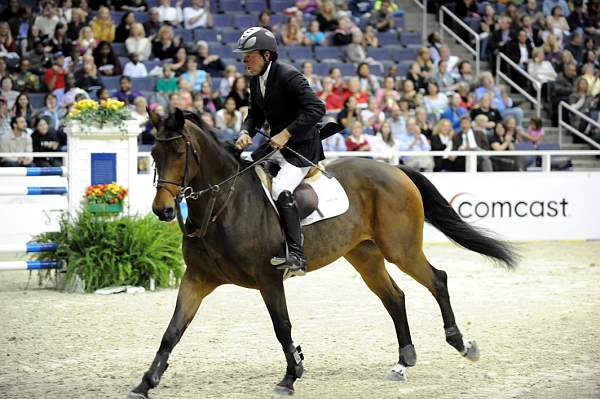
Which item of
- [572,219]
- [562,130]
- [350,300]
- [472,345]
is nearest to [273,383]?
[472,345]

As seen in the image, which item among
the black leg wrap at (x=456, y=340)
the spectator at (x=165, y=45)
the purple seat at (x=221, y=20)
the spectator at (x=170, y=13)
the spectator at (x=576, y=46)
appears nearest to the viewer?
Answer: the black leg wrap at (x=456, y=340)

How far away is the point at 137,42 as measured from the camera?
57.5 feet

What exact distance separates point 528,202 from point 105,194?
7961 millimetres

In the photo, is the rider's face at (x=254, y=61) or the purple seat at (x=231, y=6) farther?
the purple seat at (x=231, y=6)

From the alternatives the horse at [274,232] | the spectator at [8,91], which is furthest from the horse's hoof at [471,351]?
the spectator at [8,91]

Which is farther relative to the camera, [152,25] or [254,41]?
[152,25]

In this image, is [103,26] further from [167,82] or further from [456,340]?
[456,340]

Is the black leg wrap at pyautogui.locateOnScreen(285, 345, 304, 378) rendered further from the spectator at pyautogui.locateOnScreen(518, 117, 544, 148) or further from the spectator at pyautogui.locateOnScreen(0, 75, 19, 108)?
the spectator at pyautogui.locateOnScreen(518, 117, 544, 148)

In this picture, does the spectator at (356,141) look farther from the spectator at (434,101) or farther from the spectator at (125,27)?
the spectator at (125,27)

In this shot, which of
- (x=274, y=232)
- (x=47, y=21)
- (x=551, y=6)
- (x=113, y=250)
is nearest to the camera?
(x=274, y=232)

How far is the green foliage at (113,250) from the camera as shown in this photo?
10.9 meters

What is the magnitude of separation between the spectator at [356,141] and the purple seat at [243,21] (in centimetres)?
448

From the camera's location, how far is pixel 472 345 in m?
7.18

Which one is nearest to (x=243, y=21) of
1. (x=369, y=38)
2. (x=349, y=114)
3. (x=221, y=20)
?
(x=221, y=20)
